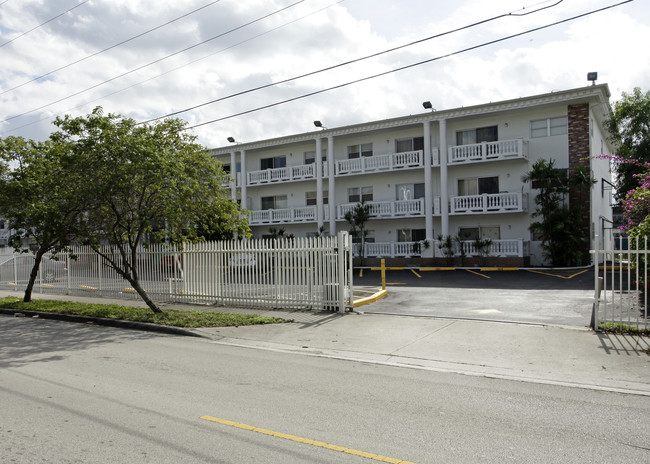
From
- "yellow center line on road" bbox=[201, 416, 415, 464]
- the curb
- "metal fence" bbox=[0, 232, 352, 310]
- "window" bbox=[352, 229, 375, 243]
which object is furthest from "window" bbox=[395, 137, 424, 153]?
"yellow center line on road" bbox=[201, 416, 415, 464]

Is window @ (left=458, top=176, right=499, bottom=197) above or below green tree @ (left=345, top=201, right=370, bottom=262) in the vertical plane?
above

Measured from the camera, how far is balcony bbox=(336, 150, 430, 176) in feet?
95.6

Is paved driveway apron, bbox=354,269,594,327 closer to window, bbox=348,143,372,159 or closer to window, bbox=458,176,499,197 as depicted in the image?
window, bbox=458,176,499,197

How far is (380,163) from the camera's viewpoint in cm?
3022

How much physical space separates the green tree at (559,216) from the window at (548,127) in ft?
7.36

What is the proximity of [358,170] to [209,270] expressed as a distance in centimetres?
1728

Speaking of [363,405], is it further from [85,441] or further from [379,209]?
[379,209]

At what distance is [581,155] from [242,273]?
1941 cm

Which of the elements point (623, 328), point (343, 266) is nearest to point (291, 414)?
point (623, 328)

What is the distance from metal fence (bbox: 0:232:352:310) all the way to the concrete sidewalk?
1.07 m

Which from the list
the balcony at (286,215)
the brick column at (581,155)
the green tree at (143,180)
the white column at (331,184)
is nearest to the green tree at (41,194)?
the green tree at (143,180)

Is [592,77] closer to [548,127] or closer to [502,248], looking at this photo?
[548,127]

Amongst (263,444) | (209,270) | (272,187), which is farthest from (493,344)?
(272,187)

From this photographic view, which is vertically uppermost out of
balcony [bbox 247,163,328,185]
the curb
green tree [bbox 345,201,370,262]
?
balcony [bbox 247,163,328,185]
